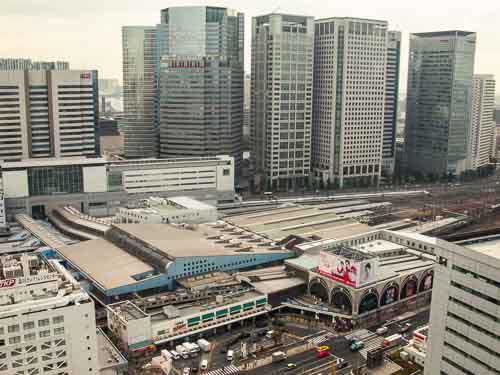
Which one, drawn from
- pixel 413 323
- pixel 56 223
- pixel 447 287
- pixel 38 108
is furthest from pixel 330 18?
pixel 447 287

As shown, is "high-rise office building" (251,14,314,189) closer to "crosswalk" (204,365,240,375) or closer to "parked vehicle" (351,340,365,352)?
"parked vehicle" (351,340,365,352)

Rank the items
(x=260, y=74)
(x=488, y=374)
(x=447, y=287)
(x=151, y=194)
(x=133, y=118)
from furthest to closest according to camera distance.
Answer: (x=133, y=118) → (x=260, y=74) → (x=151, y=194) → (x=447, y=287) → (x=488, y=374)

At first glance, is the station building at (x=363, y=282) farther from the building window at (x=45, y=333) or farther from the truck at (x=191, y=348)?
the building window at (x=45, y=333)

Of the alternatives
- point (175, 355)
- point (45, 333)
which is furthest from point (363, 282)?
point (45, 333)

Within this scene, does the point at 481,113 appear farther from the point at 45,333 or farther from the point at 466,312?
the point at 45,333

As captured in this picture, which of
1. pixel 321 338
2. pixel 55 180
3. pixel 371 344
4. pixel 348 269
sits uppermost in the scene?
pixel 55 180

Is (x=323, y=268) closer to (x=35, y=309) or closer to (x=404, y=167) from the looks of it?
(x=35, y=309)
